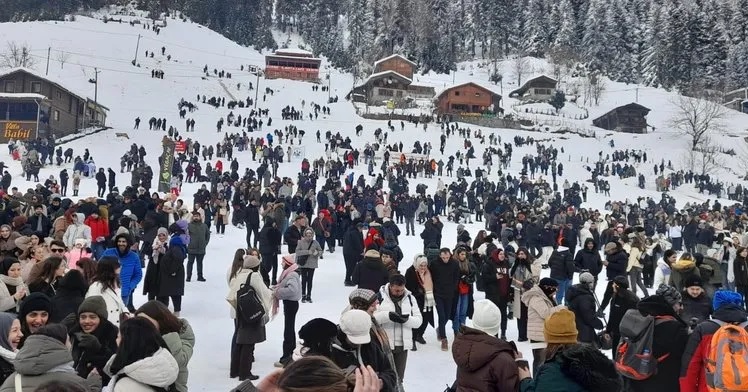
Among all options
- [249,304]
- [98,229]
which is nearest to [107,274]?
[249,304]

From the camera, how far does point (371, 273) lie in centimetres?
833

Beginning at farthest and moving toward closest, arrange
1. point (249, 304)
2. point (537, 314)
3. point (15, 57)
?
1. point (15, 57)
2. point (249, 304)
3. point (537, 314)

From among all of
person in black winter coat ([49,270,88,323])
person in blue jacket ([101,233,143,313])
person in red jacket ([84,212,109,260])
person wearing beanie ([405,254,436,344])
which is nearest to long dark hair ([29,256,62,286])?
person in black winter coat ([49,270,88,323])

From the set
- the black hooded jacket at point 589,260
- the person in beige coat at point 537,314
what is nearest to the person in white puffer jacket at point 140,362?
the person in beige coat at point 537,314

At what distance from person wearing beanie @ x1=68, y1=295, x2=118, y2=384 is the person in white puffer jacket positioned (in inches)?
33.9

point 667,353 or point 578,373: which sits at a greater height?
point 578,373

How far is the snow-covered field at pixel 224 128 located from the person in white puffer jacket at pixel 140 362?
3157 mm

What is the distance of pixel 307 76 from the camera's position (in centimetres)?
7300

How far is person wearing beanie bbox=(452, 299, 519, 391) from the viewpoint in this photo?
3502mm

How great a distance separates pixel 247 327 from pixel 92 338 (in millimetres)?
2472

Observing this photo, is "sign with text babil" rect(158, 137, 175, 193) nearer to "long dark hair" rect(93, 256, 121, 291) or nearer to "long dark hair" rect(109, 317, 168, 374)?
"long dark hair" rect(93, 256, 121, 291)

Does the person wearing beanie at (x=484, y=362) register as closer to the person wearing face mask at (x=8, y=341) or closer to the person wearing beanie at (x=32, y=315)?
the person wearing face mask at (x=8, y=341)

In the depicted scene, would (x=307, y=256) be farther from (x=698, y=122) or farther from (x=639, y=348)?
(x=698, y=122)

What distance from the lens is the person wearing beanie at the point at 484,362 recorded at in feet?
11.5
